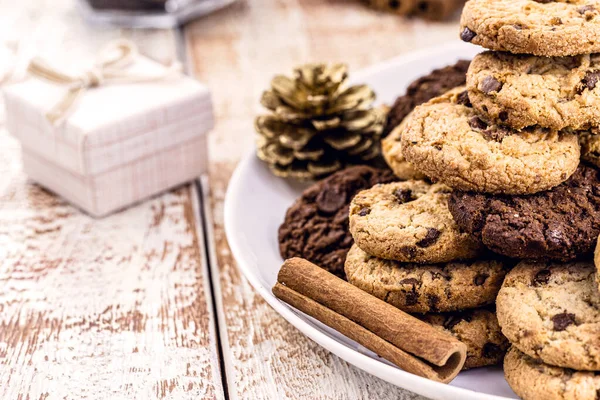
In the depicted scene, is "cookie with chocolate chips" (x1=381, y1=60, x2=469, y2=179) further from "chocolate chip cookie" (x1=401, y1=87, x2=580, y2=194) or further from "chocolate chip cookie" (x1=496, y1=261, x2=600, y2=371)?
"chocolate chip cookie" (x1=496, y1=261, x2=600, y2=371)

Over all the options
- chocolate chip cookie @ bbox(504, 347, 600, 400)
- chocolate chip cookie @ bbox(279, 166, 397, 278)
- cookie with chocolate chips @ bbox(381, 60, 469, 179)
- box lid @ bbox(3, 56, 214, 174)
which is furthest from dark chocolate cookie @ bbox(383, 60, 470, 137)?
chocolate chip cookie @ bbox(504, 347, 600, 400)

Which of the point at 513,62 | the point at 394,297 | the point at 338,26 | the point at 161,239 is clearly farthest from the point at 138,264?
the point at 338,26

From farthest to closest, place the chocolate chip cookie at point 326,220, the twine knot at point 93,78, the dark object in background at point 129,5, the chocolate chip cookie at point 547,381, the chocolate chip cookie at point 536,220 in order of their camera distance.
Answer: the dark object in background at point 129,5 < the twine knot at point 93,78 < the chocolate chip cookie at point 326,220 < the chocolate chip cookie at point 536,220 < the chocolate chip cookie at point 547,381

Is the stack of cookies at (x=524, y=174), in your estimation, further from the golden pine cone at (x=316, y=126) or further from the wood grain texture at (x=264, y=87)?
the golden pine cone at (x=316, y=126)

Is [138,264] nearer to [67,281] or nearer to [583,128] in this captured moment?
[67,281]

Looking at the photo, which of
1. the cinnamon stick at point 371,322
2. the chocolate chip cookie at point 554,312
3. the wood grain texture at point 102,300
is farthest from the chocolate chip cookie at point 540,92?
the wood grain texture at point 102,300
